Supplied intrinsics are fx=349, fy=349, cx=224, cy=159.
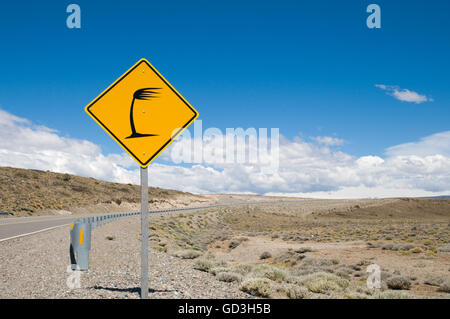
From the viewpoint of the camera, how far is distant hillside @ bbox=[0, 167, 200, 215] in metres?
52.3

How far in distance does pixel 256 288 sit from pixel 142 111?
5.42m

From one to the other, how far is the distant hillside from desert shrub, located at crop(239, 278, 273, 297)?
154 ft

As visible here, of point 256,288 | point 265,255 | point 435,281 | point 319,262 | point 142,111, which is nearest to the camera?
point 142,111

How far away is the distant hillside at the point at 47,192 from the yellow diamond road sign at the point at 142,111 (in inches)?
1920

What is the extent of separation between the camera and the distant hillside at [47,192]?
172ft

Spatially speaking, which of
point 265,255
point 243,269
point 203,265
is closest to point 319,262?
point 265,255

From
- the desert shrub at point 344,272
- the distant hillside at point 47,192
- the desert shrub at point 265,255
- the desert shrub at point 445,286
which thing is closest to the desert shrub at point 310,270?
the desert shrub at point 344,272

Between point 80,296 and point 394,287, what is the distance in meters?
12.0

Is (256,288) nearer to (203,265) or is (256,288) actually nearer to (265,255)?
(203,265)

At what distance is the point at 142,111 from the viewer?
216 inches

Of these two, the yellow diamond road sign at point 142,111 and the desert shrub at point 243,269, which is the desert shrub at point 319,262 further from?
the yellow diamond road sign at point 142,111

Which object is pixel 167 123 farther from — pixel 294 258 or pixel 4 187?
pixel 4 187
